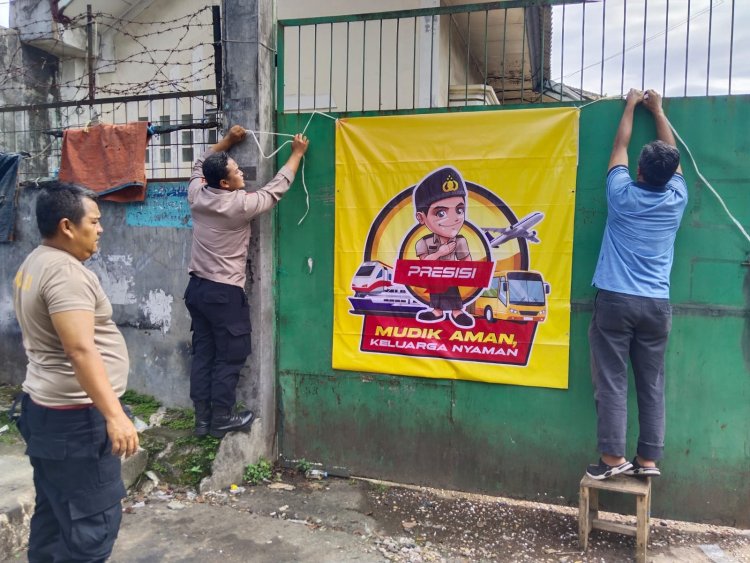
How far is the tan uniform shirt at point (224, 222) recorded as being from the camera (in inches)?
148

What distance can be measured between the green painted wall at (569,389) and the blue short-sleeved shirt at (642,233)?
229 millimetres

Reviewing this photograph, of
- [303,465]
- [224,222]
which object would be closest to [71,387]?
[224,222]

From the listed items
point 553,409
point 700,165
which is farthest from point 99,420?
point 700,165

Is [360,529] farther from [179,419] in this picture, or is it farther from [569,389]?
[179,419]

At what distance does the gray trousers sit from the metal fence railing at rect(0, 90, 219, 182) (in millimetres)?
3013

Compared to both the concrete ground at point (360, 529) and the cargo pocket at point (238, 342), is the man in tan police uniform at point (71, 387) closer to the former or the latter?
the concrete ground at point (360, 529)

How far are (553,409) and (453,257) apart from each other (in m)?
1.13

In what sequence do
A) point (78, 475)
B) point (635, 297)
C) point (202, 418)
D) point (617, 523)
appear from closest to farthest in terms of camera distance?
1. point (78, 475)
2. point (635, 297)
3. point (617, 523)
4. point (202, 418)

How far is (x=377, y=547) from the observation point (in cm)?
329

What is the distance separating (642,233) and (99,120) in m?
6.18

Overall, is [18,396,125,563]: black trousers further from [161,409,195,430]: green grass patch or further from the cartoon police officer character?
the cartoon police officer character

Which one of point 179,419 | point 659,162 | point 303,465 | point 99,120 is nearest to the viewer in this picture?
point 659,162

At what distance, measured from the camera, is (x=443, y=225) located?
3775mm

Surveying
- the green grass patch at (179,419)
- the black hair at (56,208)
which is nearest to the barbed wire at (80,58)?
the green grass patch at (179,419)
